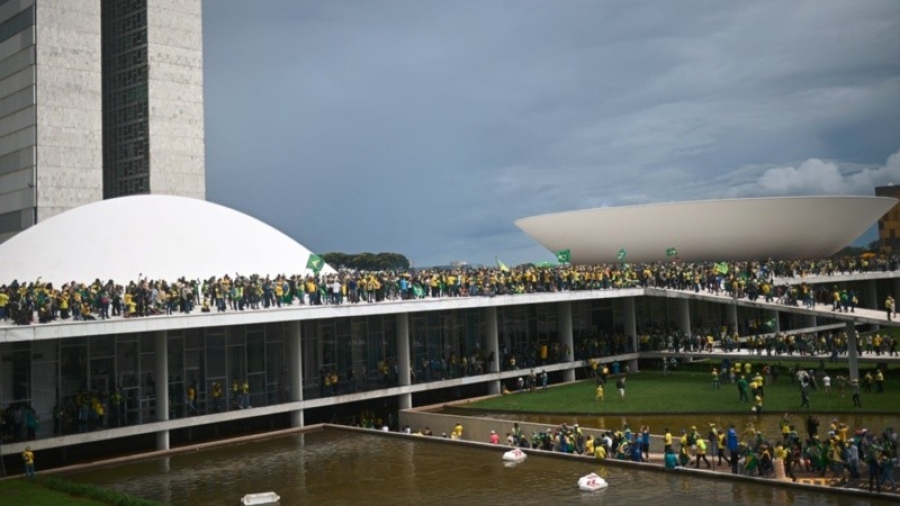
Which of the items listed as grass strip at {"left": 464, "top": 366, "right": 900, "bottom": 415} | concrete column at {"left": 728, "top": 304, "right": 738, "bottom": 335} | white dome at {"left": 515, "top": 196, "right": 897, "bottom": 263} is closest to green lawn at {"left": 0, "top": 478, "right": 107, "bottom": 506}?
grass strip at {"left": 464, "top": 366, "right": 900, "bottom": 415}

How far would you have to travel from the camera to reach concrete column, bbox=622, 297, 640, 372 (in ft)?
151

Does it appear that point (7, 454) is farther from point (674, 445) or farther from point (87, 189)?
point (87, 189)

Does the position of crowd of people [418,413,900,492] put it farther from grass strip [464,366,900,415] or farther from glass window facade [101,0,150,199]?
glass window facade [101,0,150,199]

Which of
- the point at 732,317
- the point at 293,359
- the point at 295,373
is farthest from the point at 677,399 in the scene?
the point at 732,317

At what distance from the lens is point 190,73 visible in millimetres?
80375

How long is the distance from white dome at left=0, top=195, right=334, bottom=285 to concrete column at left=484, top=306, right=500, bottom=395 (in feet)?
29.6

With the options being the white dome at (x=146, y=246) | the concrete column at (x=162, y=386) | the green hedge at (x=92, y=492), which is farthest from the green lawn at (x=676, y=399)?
the green hedge at (x=92, y=492)

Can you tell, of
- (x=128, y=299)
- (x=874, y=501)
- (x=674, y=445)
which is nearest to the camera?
(x=874, y=501)

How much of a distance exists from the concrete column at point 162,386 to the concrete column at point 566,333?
68.2ft

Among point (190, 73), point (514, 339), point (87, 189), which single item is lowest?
point (514, 339)

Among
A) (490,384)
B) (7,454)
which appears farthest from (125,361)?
(490,384)

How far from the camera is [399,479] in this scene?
2386cm

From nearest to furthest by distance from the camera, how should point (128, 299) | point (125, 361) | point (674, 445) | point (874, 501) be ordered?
point (874, 501), point (674, 445), point (128, 299), point (125, 361)

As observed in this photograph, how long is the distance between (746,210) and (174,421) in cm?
4204
